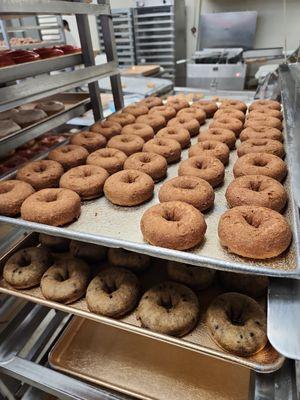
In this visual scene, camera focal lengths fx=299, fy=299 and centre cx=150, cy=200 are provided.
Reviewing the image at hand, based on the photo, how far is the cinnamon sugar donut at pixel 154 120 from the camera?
7.13 ft

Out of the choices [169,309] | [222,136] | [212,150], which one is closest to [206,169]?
[212,150]

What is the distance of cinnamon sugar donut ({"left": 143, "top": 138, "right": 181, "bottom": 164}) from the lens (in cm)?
174

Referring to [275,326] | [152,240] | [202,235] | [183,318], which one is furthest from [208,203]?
[275,326]

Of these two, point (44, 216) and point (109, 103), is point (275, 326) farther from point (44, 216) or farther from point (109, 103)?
point (109, 103)

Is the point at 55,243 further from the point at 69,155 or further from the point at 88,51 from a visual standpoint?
the point at 88,51

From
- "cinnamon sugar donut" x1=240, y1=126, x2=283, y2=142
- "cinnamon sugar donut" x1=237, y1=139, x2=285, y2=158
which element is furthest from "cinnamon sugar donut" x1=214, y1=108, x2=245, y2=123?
"cinnamon sugar donut" x1=237, y1=139, x2=285, y2=158

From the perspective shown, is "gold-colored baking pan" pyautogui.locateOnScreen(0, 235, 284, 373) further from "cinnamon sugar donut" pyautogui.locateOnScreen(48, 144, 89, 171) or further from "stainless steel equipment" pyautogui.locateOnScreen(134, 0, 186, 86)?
"stainless steel equipment" pyautogui.locateOnScreen(134, 0, 186, 86)

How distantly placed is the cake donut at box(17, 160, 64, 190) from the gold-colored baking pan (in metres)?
0.40

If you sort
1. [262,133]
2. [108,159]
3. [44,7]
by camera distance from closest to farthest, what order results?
1. [44,7]
2. [108,159]
3. [262,133]

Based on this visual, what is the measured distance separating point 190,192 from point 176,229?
27cm

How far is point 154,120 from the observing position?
2201mm

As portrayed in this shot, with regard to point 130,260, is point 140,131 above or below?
above

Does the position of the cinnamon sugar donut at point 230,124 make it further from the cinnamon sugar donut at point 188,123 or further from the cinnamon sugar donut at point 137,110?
the cinnamon sugar donut at point 137,110

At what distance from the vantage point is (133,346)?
1732 mm
